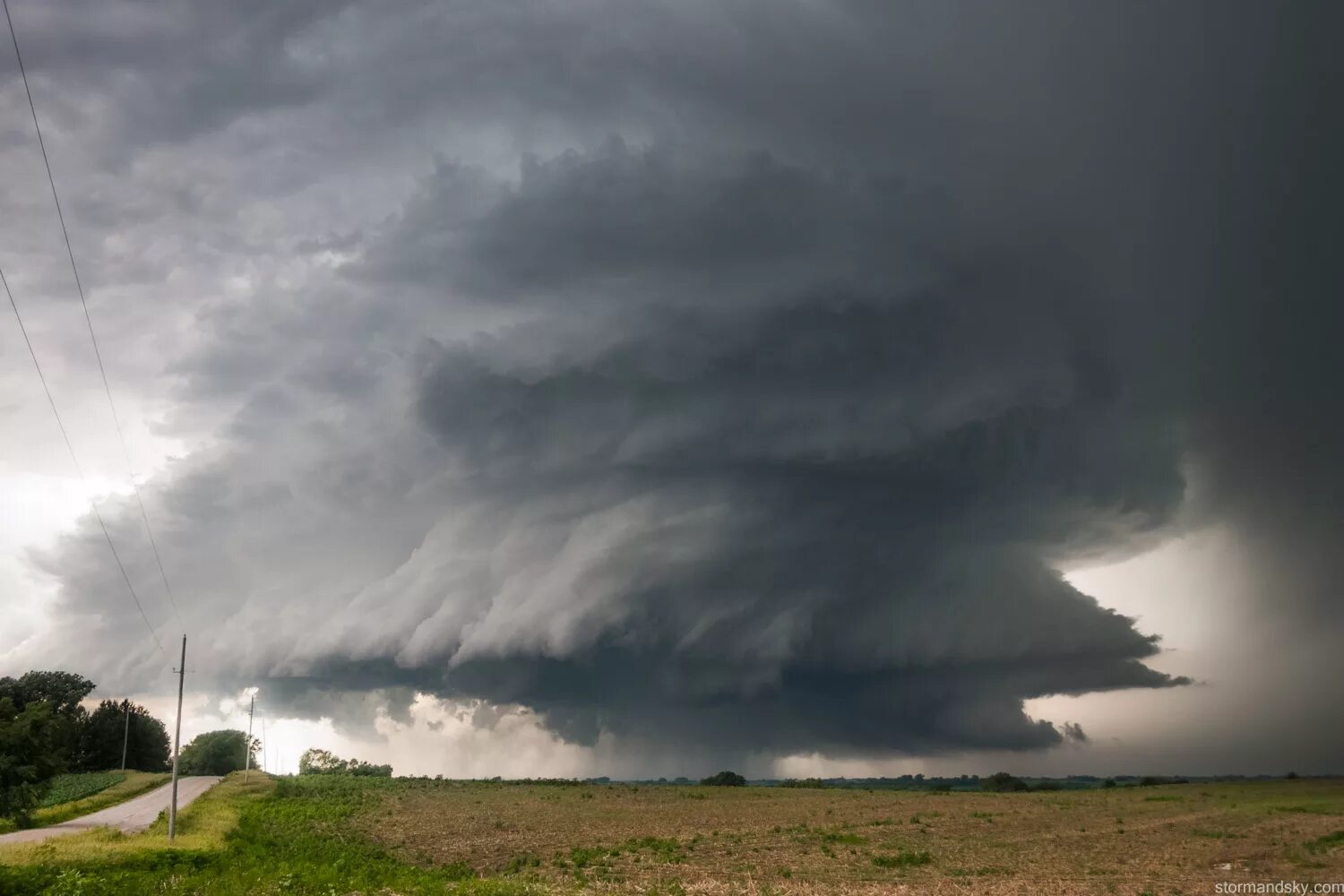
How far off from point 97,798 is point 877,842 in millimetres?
101664

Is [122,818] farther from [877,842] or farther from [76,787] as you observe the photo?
[877,842]

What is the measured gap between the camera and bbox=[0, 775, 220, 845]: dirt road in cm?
6191

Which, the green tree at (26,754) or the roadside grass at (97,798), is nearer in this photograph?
the green tree at (26,754)

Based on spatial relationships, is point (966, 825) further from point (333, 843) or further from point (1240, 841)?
point (333, 843)

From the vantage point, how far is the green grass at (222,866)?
38875mm

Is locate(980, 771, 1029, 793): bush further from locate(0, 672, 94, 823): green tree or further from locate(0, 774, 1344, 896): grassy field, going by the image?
locate(0, 672, 94, 823): green tree

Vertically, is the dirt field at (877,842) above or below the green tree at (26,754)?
below

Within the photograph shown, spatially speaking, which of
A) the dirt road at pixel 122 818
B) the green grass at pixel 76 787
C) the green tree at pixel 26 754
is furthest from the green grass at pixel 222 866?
the green grass at pixel 76 787

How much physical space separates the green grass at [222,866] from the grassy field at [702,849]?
169 mm

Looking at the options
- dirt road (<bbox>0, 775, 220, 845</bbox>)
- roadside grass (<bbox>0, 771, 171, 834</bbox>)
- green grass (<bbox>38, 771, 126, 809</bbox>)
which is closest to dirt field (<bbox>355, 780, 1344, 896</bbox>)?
dirt road (<bbox>0, 775, 220, 845</bbox>)

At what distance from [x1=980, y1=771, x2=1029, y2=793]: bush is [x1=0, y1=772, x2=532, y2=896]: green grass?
135m

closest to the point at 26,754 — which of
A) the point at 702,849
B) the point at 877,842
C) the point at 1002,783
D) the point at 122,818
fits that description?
the point at 122,818

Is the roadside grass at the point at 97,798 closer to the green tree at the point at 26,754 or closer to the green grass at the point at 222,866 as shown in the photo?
the green tree at the point at 26,754

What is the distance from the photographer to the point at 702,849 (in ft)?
184
